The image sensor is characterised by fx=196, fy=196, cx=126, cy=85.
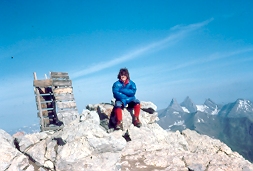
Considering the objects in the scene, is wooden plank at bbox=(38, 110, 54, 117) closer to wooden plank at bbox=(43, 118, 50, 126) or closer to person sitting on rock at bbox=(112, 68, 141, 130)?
wooden plank at bbox=(43, 118, 50, 126)

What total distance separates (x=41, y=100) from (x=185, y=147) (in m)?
11.3

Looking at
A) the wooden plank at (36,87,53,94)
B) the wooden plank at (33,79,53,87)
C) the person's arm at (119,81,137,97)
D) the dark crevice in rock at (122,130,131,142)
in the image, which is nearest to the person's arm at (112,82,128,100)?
the person's arm at (119,81,137,97)

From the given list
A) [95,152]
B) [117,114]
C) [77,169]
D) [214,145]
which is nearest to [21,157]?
[77,169]

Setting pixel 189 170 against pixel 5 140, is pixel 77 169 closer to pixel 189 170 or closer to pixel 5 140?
pixel 5 140

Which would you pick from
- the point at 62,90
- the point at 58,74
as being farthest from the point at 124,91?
the point at 58,74

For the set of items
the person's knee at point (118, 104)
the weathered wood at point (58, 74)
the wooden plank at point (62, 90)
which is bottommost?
the person's knee at point (118, 104)

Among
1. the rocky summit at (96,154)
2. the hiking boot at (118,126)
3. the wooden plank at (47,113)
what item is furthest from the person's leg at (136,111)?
the wooden plank at (47,113)

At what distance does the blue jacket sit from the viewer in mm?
13242

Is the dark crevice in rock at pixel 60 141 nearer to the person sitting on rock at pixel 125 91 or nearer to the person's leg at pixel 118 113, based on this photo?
the person's leg at pixel 118 113

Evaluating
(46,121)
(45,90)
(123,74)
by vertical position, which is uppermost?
(123,74)

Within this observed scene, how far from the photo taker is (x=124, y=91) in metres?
13.4

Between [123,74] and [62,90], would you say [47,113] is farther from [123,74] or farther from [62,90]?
[123,74]

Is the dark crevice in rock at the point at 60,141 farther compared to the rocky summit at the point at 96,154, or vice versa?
the dark crevice in rock at the point at 60,141

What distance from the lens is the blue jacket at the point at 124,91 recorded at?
1324 cm
